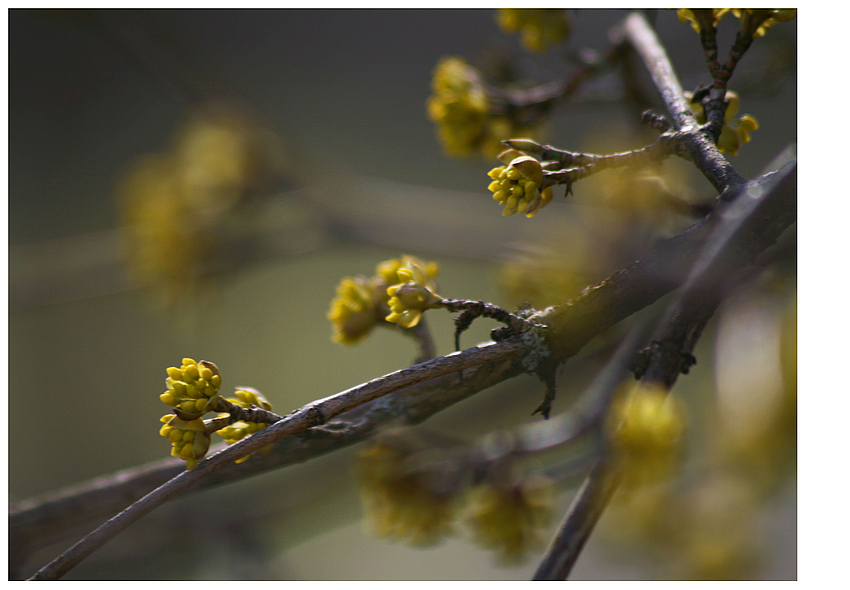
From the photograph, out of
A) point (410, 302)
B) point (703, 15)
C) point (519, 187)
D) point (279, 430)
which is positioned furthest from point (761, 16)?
→ point (279, 430)

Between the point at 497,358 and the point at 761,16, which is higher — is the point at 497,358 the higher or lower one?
the lower one

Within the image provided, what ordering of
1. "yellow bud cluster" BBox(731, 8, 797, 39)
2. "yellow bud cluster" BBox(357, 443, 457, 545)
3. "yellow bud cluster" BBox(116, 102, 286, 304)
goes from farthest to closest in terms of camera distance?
"yellow bud cluster" BBox(116, 102, 286, 304) < "yellow bud cluster" BBox(357, 443, 457, 545) < "yellow bud cluster" BBox(731, 8, 797, 39)

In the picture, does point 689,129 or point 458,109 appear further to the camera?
point 458,109

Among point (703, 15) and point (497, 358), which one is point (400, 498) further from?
point (703, 15)

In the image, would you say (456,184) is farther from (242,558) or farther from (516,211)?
(516,211)

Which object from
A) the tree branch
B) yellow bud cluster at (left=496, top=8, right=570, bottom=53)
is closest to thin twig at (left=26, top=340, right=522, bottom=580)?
the tree branch

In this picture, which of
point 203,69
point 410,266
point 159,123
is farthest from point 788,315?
point 159,123

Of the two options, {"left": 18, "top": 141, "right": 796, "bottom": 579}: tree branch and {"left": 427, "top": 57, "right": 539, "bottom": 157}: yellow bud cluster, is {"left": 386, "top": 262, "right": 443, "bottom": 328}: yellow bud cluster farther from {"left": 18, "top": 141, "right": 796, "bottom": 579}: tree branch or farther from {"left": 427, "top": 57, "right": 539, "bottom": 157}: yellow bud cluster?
{"left": 427, "top": 57, "right": 539, "bottom": 157}: yellow bud cluster
